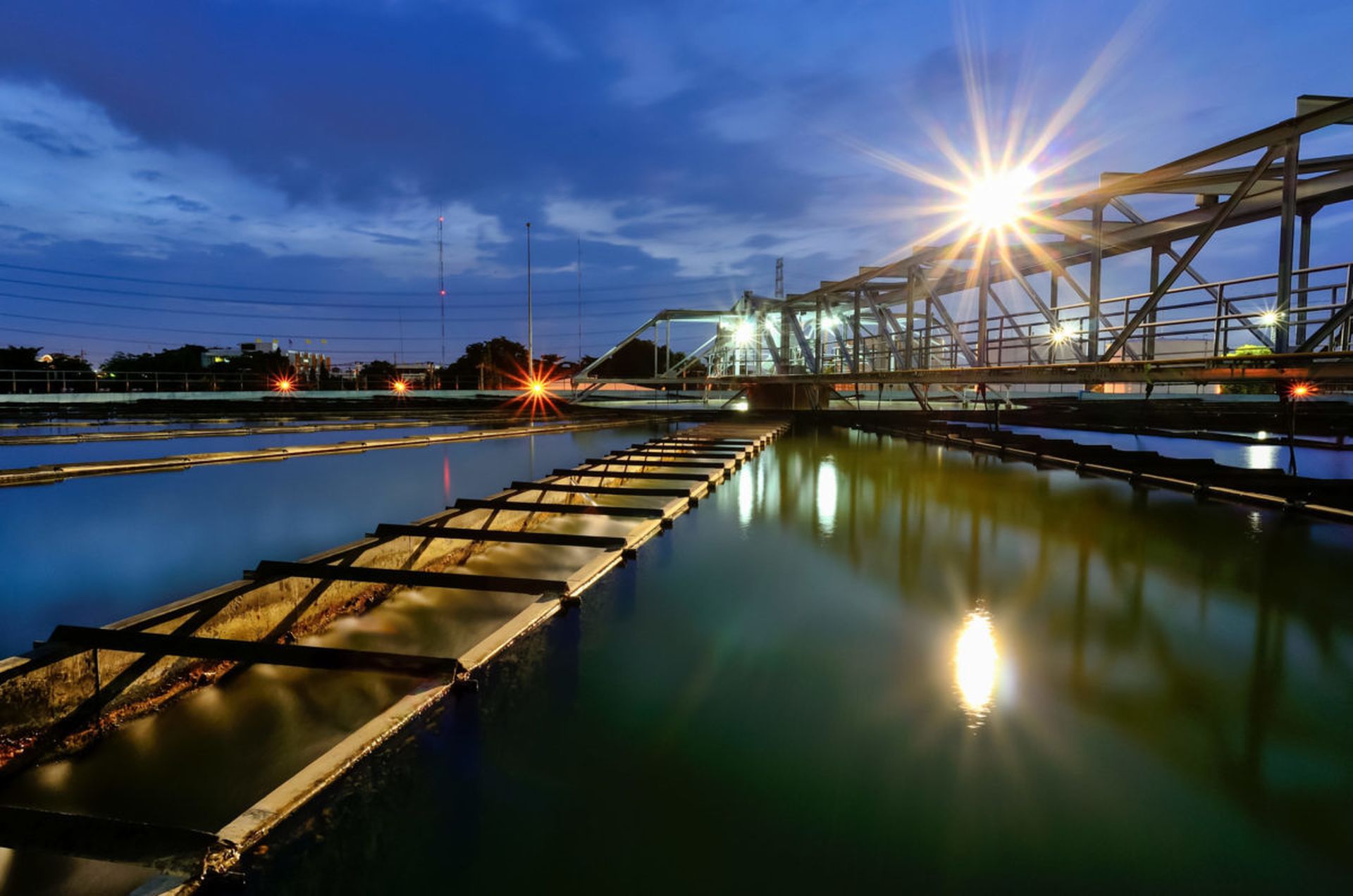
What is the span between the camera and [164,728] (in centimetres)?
380

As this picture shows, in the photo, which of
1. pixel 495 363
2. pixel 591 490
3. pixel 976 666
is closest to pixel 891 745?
pixel 976 666

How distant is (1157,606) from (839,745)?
3577 mm

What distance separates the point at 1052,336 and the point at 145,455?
735 inches

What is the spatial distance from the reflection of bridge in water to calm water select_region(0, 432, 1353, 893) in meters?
0.03

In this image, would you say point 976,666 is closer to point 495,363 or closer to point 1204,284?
point 1204,284

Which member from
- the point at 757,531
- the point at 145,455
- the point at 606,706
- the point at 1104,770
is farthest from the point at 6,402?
the point at 1104,770

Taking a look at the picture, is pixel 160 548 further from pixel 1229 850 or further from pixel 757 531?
pixel 1229 850

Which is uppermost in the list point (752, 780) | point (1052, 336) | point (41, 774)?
point (1052, 336)

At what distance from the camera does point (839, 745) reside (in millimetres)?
3158

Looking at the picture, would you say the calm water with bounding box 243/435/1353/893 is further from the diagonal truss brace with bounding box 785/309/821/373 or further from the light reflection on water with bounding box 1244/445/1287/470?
the diagonal truss brace with bounding box 785/309/821/373

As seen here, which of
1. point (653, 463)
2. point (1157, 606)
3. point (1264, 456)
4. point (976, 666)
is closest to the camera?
point (976, 666)

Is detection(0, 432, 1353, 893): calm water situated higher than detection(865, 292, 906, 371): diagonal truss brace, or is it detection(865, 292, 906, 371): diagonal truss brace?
detection(865, 292, 906, 371): diagonal truss brace

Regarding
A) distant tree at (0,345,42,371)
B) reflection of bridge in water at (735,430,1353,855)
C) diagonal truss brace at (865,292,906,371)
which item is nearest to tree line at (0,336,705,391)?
distant tree at (0,345,42,371)

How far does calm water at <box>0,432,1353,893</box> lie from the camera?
239 centimetres
